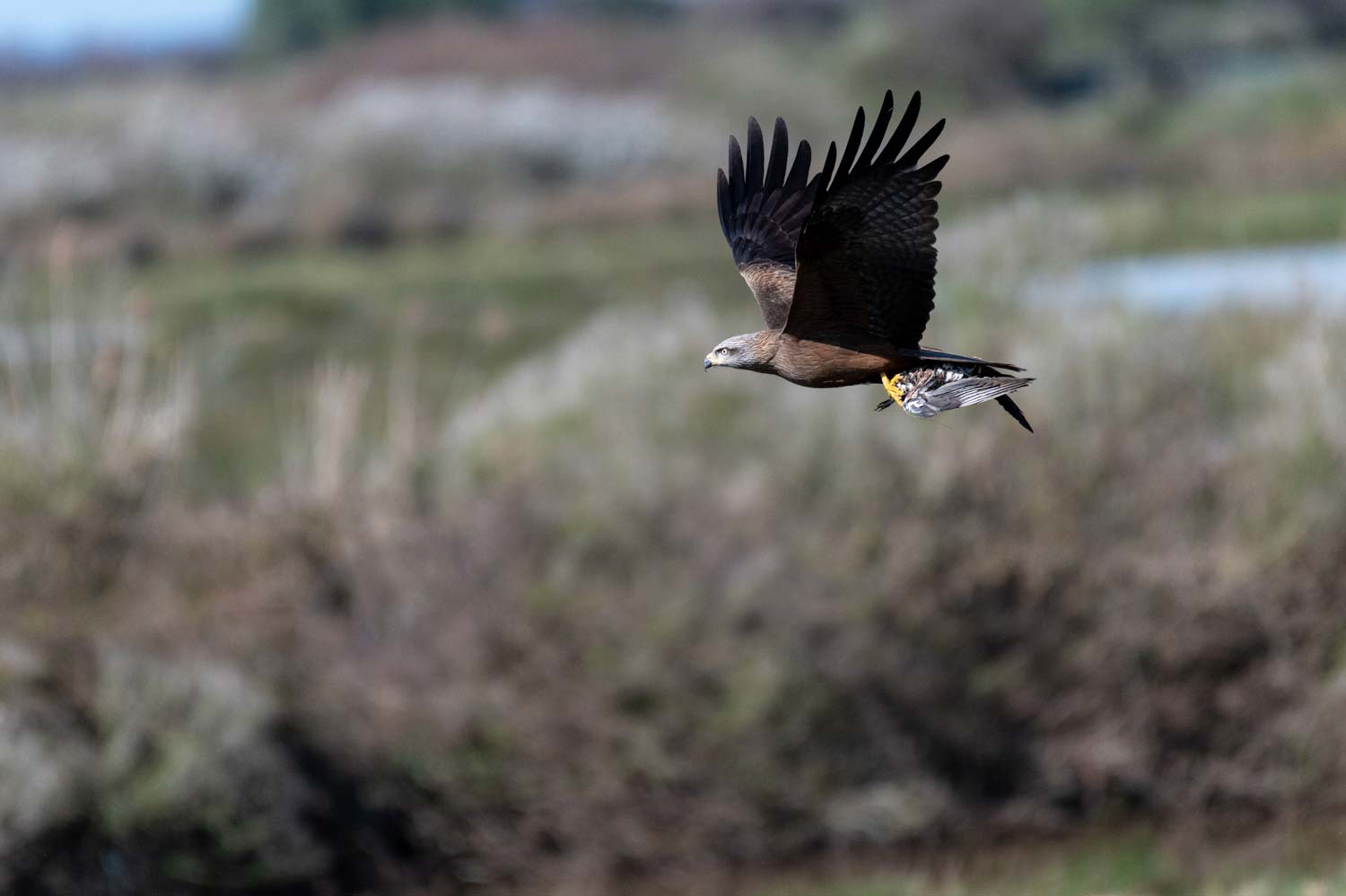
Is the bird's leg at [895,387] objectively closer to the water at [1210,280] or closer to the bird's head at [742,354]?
the bird's head at [742,354]

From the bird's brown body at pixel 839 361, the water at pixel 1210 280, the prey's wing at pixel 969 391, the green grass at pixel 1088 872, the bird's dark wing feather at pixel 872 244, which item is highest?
the water at pixel 1210 280

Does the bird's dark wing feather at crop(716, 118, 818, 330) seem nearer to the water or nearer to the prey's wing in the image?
the prey's wing

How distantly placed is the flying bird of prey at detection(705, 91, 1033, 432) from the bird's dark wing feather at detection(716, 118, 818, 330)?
0.35 ft

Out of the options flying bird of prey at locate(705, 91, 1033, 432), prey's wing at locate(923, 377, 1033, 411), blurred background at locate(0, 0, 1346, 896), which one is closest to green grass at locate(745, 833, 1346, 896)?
blurred background at locate(0, 0, 1346, 896)

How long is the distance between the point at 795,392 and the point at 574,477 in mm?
1630

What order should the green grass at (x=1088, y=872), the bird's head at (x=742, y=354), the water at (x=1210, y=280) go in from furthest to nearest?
the water at (x=1210, y=280) < the green grass at (x=1088, y=872) < the bird's head at (x=742, y=354)

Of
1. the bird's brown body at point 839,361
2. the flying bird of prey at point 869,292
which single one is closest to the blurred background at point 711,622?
the flying bird of prey at point 869,292

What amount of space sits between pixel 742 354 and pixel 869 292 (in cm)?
26

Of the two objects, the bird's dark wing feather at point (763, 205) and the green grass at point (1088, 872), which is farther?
the green grass at point (1088, 872)

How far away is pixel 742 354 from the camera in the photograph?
2887 mm

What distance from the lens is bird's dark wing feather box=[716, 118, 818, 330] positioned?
11.3 feet

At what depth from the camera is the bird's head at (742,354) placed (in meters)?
2.85

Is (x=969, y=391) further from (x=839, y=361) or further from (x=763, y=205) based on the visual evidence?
(x=763, y=205)

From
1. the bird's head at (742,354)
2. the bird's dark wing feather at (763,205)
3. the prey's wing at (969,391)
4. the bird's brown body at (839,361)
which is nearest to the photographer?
the prey's wing at (969,391)
